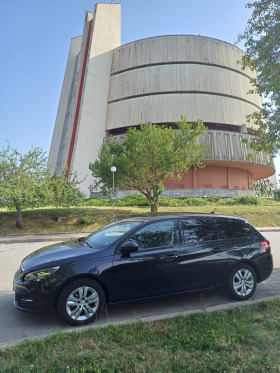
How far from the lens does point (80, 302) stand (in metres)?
3.98

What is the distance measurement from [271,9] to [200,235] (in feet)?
17.3

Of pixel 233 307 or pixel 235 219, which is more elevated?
pixel 235 219

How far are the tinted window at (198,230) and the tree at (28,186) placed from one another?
490 inches

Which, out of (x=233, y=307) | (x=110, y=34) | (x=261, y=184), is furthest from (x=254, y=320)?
(x=110, y=34)

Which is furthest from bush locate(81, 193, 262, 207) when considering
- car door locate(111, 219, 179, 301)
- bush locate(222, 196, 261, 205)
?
car door locate(111, 219, 179, 301)

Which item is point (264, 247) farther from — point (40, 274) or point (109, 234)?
point (40, 274)

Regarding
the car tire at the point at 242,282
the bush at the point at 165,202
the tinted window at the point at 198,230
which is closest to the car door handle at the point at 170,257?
the tinted window at the point at 198,230

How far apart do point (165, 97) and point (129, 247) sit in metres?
35.0

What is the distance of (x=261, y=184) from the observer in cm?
598

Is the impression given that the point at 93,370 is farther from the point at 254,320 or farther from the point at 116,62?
the point at 116,62

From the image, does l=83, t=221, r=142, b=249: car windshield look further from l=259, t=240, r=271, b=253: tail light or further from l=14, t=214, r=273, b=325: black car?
l=259, t=240, r=271, b=253: tail light

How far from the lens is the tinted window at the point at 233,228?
5.29 meters

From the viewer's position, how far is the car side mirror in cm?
423

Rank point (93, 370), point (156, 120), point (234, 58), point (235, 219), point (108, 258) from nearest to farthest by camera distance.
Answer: point (93, 370)
point (108, 258)
point (235, 219)
point (156, 120)
point (234, 58)
